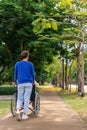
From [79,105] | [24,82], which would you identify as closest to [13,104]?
[24,82]

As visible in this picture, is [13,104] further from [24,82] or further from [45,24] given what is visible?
[45,24]

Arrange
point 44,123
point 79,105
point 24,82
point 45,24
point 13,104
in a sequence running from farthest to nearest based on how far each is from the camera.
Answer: point 79,105 < point 13,104 < point 24,82 < point 44,123 < point 45,24

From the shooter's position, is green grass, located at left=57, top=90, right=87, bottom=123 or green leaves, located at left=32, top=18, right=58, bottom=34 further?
green grass, located at left=57, top=90, right=87, bottom=123

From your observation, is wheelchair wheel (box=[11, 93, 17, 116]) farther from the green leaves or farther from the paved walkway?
the green leaves

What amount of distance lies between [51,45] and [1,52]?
7.87 metres

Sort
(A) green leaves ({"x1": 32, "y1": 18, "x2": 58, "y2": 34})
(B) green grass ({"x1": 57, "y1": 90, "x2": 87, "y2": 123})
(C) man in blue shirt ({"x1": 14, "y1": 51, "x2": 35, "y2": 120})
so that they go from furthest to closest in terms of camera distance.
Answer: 1. (B) green grass ({"x1": 57, "y1": 90, "x2": 87, "y2": 123})
2. (C) man in blue shirt ({"x1": 14, "y1": 51, "x2": 35, "y2": 120})
3. (A) green leaves ({"x1": 32, "y1": 18, "x2": 58, "y2": 34})

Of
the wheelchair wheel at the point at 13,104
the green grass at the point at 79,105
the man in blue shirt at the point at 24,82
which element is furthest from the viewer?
the green grass at the point at 79,105

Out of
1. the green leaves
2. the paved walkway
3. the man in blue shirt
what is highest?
the green leaves

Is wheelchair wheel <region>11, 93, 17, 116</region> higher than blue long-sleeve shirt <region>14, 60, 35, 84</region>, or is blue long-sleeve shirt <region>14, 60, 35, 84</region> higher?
blue long-sleeve shirt <region>14, 60, 35, 84</region>

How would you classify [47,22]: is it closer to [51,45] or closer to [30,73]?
[30,73]

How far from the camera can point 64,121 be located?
10.1m

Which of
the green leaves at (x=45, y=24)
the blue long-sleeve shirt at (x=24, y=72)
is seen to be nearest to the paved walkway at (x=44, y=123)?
the blue long-sleeve shirt at (x=24, y=72)

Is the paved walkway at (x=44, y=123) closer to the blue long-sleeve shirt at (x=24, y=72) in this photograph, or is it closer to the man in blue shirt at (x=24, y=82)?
the man in blue shirt at (x=24, y=82)

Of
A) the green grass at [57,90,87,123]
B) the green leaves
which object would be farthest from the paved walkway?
the green leaves
